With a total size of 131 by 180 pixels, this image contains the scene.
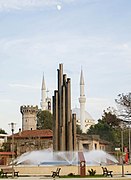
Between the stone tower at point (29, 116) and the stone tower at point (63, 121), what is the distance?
229 ft

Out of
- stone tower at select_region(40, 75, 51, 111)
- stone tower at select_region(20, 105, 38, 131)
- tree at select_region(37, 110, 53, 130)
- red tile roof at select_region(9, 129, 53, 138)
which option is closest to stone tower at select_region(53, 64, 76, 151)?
red tile roof at select_region(9, 129, 53, 138)

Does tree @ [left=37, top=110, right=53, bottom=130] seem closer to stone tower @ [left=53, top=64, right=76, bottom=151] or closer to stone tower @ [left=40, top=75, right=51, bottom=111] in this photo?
stone tower @ [left=40, top=75, right=51, bottom=111]

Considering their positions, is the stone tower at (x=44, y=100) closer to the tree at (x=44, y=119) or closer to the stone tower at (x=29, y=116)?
the stone tower at (x=29, y=116)

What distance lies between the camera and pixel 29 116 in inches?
4722

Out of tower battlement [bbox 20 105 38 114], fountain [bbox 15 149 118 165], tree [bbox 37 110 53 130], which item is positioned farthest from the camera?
tower battlement [bbox 20 105 38 114]

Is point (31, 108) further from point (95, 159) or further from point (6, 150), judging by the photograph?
point (95, 159)

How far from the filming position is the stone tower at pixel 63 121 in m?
48.4

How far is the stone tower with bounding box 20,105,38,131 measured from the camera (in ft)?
392

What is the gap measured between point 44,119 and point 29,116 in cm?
755

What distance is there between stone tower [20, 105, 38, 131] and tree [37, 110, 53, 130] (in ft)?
12.6

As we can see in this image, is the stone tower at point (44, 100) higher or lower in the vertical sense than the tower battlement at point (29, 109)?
higher

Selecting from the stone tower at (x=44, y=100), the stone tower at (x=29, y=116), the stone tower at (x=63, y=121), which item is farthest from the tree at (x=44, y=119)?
the stone tower at (x=63, y=121)

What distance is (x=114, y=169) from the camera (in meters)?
40.9

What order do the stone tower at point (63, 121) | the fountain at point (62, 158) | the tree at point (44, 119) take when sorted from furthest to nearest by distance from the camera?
the tree at point (44, 119), the stone tower at point (63, 121), the fountain at point (62, 158)
